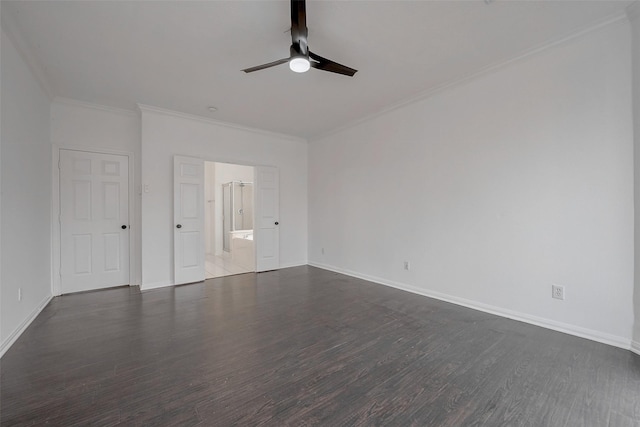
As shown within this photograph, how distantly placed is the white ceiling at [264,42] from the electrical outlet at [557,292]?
91.8 inches

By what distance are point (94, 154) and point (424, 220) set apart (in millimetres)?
4863

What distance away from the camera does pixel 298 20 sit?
2029 mm

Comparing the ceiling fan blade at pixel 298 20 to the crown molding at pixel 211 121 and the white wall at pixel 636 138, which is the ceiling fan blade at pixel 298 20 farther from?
the crown molding at pixel 211 121

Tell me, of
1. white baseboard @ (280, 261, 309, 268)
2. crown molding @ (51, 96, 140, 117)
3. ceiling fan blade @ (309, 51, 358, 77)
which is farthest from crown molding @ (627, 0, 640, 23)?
crown molding @ (51, 96, 140, 117)

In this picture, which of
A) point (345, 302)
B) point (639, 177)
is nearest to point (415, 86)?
point (639, 177)

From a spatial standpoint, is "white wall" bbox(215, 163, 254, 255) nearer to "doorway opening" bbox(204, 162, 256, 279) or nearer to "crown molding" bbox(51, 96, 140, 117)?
"doorway opening" bbox(204, 162, 256, 279)

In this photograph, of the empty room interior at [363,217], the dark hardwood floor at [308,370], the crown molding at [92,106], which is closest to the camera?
the dark hardwood floor at [308,370]

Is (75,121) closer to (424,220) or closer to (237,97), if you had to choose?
(237,97)

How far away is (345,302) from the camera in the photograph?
3500 millimetres

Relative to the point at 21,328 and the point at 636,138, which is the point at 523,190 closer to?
the point at 636,138

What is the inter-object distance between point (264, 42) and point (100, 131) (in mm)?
3143

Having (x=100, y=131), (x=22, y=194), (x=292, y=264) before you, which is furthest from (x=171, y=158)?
(x=292, y=264)

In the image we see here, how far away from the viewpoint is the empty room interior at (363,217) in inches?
73.0

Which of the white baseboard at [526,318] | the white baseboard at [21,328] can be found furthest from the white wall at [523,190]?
the white baseboard at [21,328]
